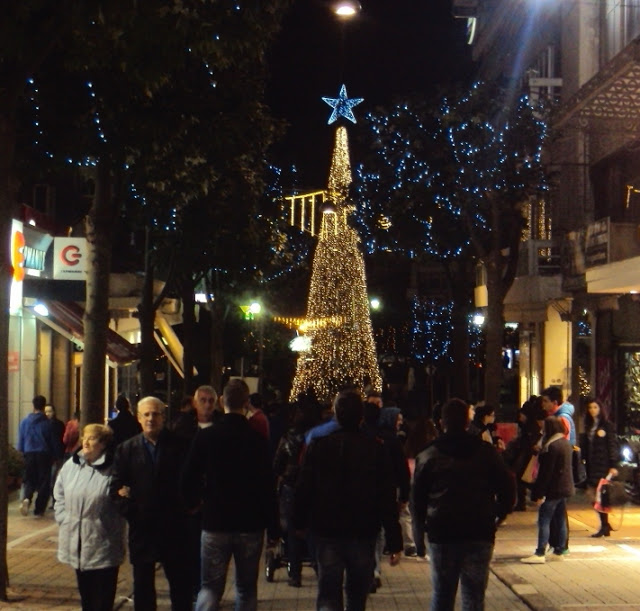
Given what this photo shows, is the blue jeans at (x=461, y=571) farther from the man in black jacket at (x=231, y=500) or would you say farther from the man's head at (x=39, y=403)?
the man's head at (x=39, y=403)

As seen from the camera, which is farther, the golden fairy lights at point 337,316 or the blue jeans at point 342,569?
the golden fairy lights at point 337,316

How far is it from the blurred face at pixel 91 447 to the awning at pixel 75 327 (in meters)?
16.2

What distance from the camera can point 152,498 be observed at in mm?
8203

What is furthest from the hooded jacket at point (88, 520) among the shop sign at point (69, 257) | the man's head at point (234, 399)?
the shop sign at point (69, 257)

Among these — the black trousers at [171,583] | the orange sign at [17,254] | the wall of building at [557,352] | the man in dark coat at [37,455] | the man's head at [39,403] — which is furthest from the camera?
the wall of building at [557,352]

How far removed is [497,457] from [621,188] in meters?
19.0

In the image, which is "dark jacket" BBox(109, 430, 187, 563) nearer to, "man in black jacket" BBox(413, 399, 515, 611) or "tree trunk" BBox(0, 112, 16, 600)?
"man in black jacket" BBox(413, 399, 515, 611)

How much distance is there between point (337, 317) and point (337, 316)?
0.15 ft

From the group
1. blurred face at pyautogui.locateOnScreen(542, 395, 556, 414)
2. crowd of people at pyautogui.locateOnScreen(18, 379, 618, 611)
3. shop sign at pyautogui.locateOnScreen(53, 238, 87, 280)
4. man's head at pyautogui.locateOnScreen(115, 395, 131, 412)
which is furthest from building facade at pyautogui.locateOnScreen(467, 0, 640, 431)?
crowd of people at pyautogui.locateOnScreen(18, 379, 618, 611)

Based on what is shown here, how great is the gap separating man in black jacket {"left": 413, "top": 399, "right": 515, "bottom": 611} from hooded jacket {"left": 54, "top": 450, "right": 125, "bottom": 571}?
2.14m

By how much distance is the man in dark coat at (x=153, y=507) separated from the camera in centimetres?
820

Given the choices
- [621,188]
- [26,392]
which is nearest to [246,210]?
[26,392]

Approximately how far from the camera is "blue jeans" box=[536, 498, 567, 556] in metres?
13.0

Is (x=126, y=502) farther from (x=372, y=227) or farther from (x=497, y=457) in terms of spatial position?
(x=372, y=227)
